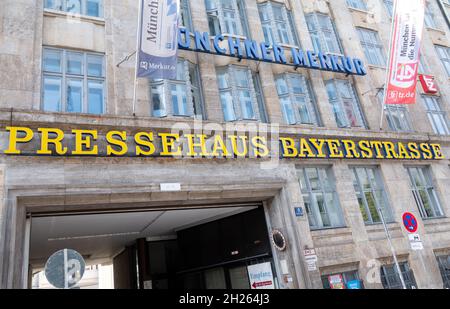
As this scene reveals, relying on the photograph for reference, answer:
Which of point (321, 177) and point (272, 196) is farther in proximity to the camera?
point (321, 177)

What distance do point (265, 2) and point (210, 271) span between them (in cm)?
1201

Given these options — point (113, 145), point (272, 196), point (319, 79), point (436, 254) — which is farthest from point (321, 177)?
point (113, 145)

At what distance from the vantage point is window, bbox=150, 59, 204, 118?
12273 millimetres

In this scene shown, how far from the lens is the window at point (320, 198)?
42.9 ft

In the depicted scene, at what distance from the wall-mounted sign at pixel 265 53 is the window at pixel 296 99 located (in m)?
0.68

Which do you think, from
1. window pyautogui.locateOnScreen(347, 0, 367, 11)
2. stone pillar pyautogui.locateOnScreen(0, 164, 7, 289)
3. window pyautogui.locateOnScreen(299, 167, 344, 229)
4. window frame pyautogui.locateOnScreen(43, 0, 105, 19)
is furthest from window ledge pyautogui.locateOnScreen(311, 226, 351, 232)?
window pyautogui.locateOnScreen(347, 0, 367, 11)

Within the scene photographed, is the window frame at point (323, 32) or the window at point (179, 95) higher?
the window frame at point (323, 32)

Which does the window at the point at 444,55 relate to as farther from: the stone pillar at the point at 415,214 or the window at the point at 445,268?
the window at the point at 445,268

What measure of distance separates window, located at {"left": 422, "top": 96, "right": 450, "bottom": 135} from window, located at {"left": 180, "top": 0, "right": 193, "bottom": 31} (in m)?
12.7

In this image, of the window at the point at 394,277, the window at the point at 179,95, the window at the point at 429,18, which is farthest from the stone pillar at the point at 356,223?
the window at the point at 429,18

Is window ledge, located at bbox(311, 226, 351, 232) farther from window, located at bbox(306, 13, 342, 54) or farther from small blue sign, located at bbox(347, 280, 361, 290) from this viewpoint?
window, located at bbox(306, 13, 342, 54)

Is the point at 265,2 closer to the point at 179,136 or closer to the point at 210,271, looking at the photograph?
the point at 179,136

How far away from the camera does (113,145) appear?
10.3 meters

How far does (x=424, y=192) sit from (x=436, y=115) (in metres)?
5.20
